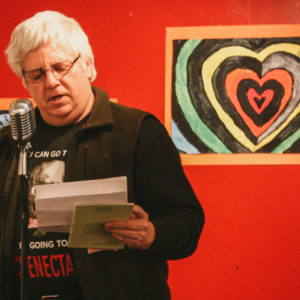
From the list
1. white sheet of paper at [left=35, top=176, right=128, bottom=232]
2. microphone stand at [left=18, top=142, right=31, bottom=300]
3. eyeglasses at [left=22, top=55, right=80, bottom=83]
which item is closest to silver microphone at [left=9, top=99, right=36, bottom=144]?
microphone stand at [left=18, top=142, right=31, bottom=300]

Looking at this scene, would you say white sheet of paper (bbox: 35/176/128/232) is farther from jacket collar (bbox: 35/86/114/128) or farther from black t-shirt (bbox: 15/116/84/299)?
jacket collar (bbox: 35/86/114/128)

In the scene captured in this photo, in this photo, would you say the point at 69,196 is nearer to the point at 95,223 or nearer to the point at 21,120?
the point at 95,223

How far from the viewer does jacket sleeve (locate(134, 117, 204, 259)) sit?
1.20 m

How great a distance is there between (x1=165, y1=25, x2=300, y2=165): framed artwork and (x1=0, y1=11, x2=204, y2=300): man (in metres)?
0.63

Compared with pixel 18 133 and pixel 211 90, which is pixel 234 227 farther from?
pixel 18 133

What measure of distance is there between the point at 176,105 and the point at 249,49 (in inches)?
17.1

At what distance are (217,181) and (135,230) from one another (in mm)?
960

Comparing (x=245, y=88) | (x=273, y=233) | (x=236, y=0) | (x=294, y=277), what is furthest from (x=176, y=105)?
(x=294, y=277)

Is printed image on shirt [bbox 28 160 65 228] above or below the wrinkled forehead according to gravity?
below

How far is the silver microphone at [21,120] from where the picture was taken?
0.95 metres

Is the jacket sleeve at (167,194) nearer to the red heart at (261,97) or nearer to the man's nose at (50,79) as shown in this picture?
the man's nose at (50,79)

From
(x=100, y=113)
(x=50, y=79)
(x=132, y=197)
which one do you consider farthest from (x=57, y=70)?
(x=132, y=197)

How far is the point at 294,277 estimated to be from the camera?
6.32 ft

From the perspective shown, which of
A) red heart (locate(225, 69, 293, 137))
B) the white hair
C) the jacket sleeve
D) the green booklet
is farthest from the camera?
red heart (locate(225, 69, 293, 137))
